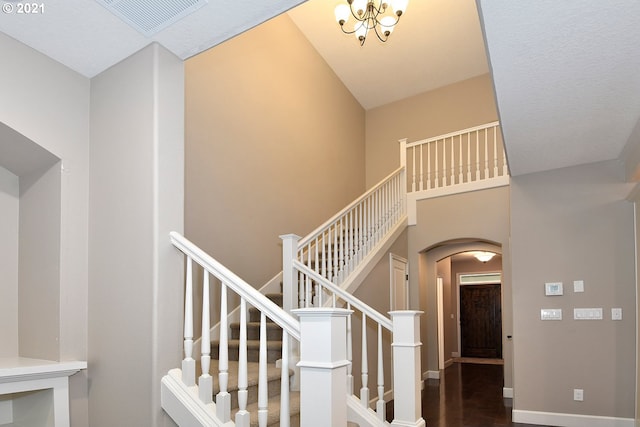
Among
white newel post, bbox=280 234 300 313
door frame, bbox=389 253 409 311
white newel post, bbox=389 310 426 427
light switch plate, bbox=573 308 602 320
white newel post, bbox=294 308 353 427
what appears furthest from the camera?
door frame, bbox=389 253 409 311

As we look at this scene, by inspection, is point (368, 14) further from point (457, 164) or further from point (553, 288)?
point (553, 288)

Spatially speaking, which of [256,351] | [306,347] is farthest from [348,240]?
[306,347]

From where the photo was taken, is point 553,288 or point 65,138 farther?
point 553,288

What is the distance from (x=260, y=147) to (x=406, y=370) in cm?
324

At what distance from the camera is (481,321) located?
43.8ft

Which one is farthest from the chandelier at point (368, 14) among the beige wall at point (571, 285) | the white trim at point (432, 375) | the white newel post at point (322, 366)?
the white trim at point (432, 375)

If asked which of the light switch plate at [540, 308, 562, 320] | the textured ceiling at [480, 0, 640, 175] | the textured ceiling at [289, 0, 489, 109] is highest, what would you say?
the textured ceiling at [289, 0, 489, 109]

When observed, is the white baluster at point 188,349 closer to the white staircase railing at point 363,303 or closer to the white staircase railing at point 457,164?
the white staircase railing at point 363,303

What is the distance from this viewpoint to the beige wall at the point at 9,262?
10.2 feet

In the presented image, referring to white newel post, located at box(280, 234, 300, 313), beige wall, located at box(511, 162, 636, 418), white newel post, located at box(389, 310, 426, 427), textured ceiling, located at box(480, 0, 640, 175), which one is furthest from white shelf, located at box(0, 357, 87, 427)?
beige wall, located at box(511, 162, 636, 418)

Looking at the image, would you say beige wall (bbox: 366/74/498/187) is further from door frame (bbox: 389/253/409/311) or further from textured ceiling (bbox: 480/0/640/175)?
textured ceiling (bbox: 480/0/640/175)

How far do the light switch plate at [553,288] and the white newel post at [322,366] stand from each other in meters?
3.60

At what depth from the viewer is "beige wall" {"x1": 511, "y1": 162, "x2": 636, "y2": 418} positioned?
4719mm

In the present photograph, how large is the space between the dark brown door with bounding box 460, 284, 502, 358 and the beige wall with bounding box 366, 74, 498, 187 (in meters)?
6.29
